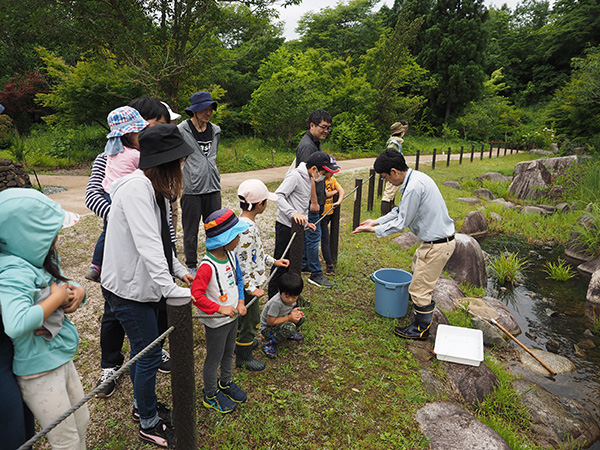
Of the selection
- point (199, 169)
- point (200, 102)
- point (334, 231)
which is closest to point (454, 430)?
point (334, 231)

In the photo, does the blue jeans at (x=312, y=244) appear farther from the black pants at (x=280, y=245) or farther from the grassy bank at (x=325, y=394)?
the black pants at (x=280, y=245)

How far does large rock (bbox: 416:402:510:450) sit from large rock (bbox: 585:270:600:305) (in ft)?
A: 14.1

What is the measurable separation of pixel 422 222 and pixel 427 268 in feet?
1.52

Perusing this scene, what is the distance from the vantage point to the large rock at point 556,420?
10.3 feet

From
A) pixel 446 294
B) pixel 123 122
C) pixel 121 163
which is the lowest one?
pixel 446 294

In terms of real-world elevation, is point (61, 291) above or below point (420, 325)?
above

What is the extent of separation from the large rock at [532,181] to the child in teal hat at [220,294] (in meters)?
11.8

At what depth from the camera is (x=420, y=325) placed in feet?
12.9

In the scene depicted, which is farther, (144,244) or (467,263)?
(467,263)

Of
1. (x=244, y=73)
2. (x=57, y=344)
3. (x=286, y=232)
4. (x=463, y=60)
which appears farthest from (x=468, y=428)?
(x=463, y=60)

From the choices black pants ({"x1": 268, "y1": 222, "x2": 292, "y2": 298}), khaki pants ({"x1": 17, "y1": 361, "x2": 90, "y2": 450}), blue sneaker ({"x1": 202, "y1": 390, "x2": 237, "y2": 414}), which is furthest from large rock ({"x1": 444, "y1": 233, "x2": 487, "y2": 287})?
khaki pants ({"x1": 17, "y1": 361, "x2": 90, "y2": 450})

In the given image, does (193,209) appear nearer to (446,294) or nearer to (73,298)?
(73,298)

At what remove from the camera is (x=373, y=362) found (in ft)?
11.5

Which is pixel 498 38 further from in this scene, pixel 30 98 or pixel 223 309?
pixel 223 309
